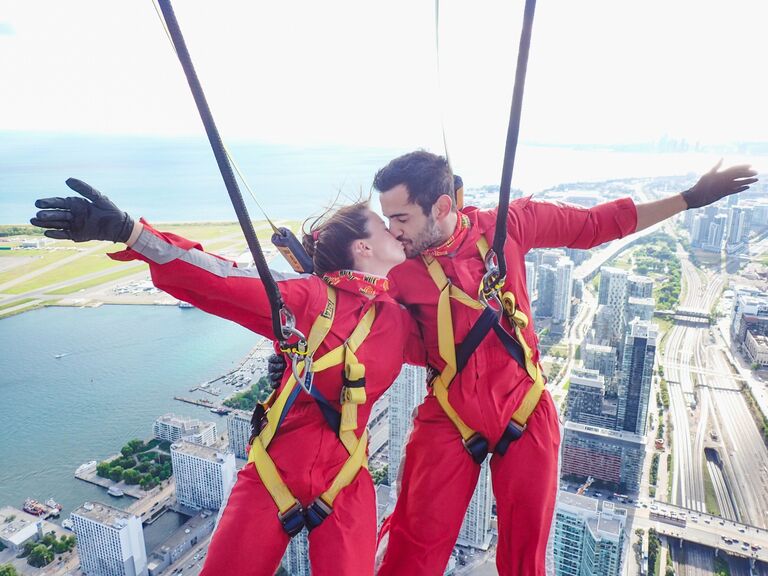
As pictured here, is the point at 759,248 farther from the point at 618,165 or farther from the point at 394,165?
the point at 394,165

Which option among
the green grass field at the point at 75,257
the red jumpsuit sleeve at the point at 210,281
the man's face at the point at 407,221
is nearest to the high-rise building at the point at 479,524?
the man's face at the point at 407,221

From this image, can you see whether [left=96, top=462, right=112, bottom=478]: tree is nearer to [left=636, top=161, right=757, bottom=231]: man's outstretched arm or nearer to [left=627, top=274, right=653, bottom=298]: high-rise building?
[left=636, top=161, right=757, bottom=231]: man's outstretched arm

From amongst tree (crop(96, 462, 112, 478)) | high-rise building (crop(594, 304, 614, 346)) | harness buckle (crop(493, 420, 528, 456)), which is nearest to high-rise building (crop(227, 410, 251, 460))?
tree (crop(96, 462, 112, 478))

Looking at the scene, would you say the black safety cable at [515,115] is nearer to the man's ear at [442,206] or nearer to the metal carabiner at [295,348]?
the man's ear at [442,206]

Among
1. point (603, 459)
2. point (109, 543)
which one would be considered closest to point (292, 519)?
point (109, 543)

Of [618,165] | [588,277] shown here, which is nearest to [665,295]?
[588,277]

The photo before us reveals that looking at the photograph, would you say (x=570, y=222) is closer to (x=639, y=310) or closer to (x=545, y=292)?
(x=639, y=310)
